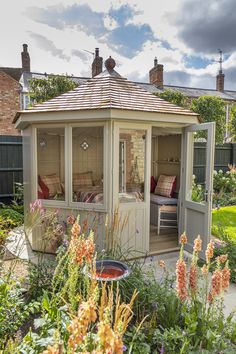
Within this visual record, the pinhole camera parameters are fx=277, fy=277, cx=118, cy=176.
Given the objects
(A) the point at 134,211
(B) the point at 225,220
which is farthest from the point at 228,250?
(B) the point at 225,220

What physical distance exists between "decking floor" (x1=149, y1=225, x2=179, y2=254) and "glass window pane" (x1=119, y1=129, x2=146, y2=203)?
108cm

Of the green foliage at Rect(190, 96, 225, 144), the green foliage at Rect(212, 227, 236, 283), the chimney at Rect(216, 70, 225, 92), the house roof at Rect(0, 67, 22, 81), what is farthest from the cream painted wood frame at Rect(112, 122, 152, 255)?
the chimney at Rect(216, 70, 225, 92)

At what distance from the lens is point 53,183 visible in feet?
15.5

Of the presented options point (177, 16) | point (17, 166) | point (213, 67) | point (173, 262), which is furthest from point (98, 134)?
point (213, 67)

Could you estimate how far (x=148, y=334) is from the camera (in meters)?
2.34

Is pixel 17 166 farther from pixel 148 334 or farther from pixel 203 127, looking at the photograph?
pixel 148 334

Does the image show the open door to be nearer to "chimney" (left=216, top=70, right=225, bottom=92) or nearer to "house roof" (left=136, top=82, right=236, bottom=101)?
"house roof" (left=136, top=82, right=236, bottom=101)

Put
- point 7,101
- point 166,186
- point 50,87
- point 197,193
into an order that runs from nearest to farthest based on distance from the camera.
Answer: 1. point 197,193
2. point 166,186
3. point 50,87
4. point 7,101

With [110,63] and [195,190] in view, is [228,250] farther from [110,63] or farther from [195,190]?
[110,63]

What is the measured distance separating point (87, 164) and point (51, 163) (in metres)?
0.68

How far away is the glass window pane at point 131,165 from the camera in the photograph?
444 cm

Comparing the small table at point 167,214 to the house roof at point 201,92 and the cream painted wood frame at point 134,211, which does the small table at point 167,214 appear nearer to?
the cream painted wood frame at point 134,211

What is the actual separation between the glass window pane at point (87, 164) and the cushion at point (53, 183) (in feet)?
0.96

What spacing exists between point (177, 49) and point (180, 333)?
8.15 m
